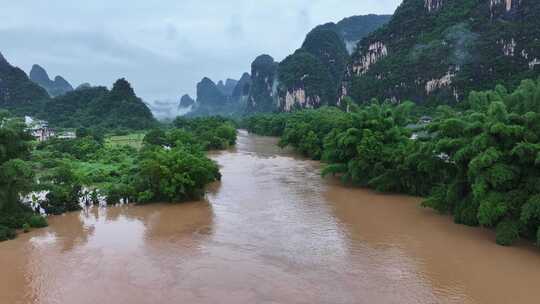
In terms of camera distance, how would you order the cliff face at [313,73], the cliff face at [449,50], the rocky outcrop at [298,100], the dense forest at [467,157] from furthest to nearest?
the cliff face at [313,73]
the rocky outcrop at [298,100]
the cliff face at [449,50]
the dense forest at [467,157]

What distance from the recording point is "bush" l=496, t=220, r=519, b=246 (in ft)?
43.3

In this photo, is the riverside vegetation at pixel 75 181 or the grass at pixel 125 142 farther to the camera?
the grass at pixel 125 142

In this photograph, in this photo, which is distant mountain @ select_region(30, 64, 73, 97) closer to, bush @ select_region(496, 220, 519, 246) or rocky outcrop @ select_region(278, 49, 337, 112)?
rocky outcrop @ select_region(278, 49, 337, 112)

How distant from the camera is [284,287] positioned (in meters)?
11.7

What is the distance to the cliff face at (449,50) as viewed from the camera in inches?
2008

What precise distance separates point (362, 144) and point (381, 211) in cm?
354

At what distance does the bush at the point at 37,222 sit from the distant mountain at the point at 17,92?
67.1 meters

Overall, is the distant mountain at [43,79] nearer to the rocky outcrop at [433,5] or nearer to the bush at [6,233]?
the rocky outcrop at [433,5]

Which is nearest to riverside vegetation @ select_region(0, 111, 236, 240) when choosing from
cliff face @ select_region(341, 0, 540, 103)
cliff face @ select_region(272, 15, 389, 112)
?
cliff face @ select_region(341, 0, 540, 103)

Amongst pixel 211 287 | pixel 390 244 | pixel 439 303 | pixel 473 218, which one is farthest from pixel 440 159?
pixel 211 287

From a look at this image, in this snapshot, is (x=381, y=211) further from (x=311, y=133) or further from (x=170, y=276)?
(x=311, y=133)

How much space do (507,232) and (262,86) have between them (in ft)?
406

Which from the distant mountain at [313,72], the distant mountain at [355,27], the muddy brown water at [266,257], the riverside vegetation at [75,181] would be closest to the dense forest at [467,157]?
the muddy brown water at [266,257]

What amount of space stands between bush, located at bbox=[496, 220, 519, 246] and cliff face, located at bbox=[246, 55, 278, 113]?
370 feet
